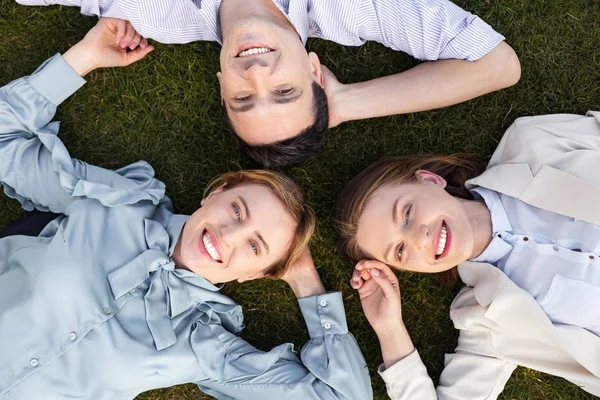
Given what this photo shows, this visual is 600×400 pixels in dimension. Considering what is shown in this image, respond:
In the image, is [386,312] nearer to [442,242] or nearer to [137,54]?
[442,242]

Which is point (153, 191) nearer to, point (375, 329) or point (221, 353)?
point (221, 353)

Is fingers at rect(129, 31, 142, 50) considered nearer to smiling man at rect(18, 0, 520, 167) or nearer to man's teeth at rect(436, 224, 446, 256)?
smiling man at rect(18, 0, 520, 167)

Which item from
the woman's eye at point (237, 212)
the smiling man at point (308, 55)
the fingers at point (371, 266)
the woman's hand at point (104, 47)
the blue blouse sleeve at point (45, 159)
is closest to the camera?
the smiling man at point (308, 55)

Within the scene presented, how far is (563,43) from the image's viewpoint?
3.51 meters

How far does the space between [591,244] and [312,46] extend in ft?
6.73

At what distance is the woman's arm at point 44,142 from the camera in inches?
122

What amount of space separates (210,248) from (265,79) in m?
0.95

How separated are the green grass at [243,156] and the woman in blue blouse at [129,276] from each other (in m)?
0.28

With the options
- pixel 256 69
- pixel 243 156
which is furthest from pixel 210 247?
pixel 256 69

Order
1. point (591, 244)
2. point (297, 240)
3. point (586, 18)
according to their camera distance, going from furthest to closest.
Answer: point (586, 18) < point (297, 240) < point (591, 244)

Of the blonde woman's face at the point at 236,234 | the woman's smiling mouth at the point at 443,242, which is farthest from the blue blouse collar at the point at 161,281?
the woman's smiling mouth at the point at 443,242

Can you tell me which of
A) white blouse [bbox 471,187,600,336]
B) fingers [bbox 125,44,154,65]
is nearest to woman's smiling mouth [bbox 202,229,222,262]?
fingers [bbox 125,44,154,65]

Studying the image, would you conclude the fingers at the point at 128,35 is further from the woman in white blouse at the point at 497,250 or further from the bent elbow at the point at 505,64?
the bent elbow at the point at 505,64

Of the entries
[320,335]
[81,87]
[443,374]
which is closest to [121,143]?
[81,87]
